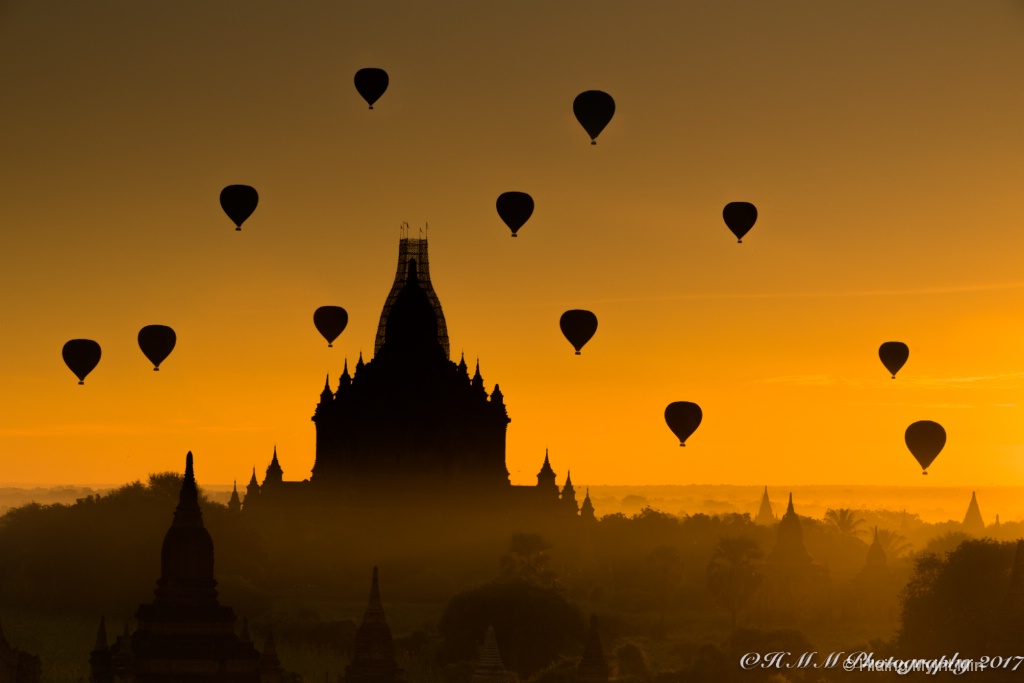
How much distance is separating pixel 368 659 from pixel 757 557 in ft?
177

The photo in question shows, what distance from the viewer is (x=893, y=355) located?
71625 millimetres

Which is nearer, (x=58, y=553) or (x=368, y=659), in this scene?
(x=368, y=659)

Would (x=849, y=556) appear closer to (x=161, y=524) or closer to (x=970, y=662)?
(x=161, y=524)

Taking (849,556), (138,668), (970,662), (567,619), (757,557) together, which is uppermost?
(849,556)

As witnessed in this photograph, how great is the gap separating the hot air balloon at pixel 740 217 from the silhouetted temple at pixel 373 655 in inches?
570

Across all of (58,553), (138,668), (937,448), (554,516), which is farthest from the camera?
(554,516)

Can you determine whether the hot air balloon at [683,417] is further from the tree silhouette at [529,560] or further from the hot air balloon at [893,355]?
the tree silhouette at [529,560]

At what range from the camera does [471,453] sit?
4783 inches

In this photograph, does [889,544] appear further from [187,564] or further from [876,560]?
[187,564]

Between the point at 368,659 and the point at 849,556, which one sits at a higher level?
the point at 849,556

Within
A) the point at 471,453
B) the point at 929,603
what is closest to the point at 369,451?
the point at 471,453

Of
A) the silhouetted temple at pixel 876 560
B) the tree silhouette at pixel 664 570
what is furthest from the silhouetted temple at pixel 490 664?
the silhouetted temple at pixel 876 560

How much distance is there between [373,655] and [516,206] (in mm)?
13176

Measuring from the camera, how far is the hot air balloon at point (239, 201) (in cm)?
6656
